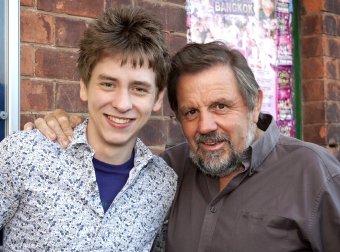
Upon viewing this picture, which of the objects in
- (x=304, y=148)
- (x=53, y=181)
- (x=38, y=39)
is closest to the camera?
(x=53, y=181)

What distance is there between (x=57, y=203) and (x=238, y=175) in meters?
0.70

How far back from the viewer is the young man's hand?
2.20 m

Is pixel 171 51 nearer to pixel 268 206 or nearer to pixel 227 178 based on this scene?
pixel 227 178

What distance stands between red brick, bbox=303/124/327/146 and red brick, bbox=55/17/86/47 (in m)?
1.75

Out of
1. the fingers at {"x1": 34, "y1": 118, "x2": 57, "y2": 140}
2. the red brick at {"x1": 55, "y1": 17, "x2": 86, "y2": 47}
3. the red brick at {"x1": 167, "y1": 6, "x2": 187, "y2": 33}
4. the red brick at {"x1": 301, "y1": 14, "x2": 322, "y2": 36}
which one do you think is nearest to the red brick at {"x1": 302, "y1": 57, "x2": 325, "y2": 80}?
the red brick at {"x1": 301, "y1": 14, "x2": 322, "y2": 36}

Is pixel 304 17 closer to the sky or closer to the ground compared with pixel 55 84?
closer to the sky

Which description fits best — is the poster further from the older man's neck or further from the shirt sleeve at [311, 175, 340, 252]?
the shirt sleeve at [311, 175, 340, 252]

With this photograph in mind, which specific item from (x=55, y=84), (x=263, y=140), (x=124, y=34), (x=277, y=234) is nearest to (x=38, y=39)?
(x=55, y=84)

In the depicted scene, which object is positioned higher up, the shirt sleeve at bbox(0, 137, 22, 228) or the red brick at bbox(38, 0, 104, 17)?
the red brick at bbox(38, 0, 104, 17)

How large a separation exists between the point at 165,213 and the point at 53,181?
508 mm

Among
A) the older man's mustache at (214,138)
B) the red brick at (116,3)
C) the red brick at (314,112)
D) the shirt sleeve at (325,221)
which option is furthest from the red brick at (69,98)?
the red brick at (314,112)

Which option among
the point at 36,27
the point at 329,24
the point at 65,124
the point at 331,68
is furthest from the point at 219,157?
the point at 329,24

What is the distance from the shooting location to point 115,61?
2.14 meters

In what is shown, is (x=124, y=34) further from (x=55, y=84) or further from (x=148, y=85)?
(x=55, y=84)
